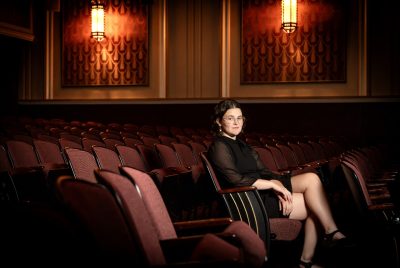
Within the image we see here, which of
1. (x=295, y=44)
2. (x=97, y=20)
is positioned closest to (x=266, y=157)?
(x=295, y=44)

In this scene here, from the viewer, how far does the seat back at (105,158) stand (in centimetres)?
126

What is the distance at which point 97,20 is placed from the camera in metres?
4.26

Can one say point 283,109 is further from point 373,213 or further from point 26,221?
point 26,221

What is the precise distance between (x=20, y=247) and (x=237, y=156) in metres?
0.84

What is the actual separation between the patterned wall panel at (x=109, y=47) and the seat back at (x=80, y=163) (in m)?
3.16

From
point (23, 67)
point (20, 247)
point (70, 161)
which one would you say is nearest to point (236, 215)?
point (70, 161)

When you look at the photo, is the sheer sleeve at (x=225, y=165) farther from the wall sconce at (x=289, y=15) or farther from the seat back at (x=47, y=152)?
Result: the wall sconce at (x=289, y=15)

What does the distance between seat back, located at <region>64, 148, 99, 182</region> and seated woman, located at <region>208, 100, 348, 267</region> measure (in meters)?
0.29

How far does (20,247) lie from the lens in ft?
1.99

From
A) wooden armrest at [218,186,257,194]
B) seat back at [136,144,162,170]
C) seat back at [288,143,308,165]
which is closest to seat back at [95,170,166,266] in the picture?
wooden armrest at [218,186,257,194]

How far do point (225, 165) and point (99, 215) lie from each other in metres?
0.69

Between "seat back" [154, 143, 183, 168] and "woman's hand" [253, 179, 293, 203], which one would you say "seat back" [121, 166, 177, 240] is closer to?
"woman's hand" [253, 179, 293, 203]

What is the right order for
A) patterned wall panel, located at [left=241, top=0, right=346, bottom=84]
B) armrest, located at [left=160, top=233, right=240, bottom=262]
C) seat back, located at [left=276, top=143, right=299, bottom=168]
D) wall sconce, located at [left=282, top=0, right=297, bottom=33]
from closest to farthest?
armrest, located at [left=160, top=233, right=240, bottom=262], seat back, located at [left=276, top=143, right=299, bottom=168], wall sconce, located at [left=282, top=0, right=297, bottom=33], patterned wall panel, located at [left=241, top=0, right=346, bottom=84]

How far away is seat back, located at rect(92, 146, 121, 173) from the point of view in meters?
1.26
